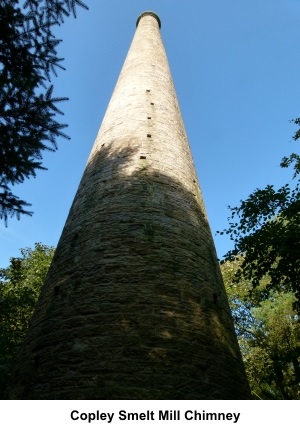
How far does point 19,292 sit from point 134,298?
1511 cm

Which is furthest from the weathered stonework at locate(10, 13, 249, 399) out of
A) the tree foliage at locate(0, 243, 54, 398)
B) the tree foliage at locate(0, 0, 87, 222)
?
the tree foliage at locate(0, 243, 54, 398)

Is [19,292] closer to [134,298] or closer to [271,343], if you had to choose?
[271,343]

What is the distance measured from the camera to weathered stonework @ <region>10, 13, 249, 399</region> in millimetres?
3326

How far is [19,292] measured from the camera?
17375 millimetres

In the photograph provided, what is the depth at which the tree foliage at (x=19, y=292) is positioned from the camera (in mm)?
15312

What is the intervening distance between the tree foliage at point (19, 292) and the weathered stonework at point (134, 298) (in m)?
10.7

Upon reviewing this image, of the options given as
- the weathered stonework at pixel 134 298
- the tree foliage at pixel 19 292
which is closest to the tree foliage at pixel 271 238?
the weathered stonework at pixel 134 298

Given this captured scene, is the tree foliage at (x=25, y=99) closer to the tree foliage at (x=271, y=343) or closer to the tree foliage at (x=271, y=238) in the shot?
the tree foliage at (x=271, y=238)

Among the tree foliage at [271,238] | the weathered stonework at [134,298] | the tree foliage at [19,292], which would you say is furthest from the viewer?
the tree foliage at [19,292]

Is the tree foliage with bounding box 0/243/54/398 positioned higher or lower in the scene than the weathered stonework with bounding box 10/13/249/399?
higher

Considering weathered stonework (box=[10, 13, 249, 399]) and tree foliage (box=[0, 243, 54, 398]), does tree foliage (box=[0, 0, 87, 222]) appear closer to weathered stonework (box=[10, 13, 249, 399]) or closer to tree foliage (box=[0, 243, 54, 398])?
weathered stonework (box=[10, 13, 249, 399])

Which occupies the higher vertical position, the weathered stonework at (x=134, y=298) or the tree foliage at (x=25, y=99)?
the tree foliage at (x=25, y=99)

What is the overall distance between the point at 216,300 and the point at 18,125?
14.1ft

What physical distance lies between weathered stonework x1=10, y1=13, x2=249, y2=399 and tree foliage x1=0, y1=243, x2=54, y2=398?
1072cm
